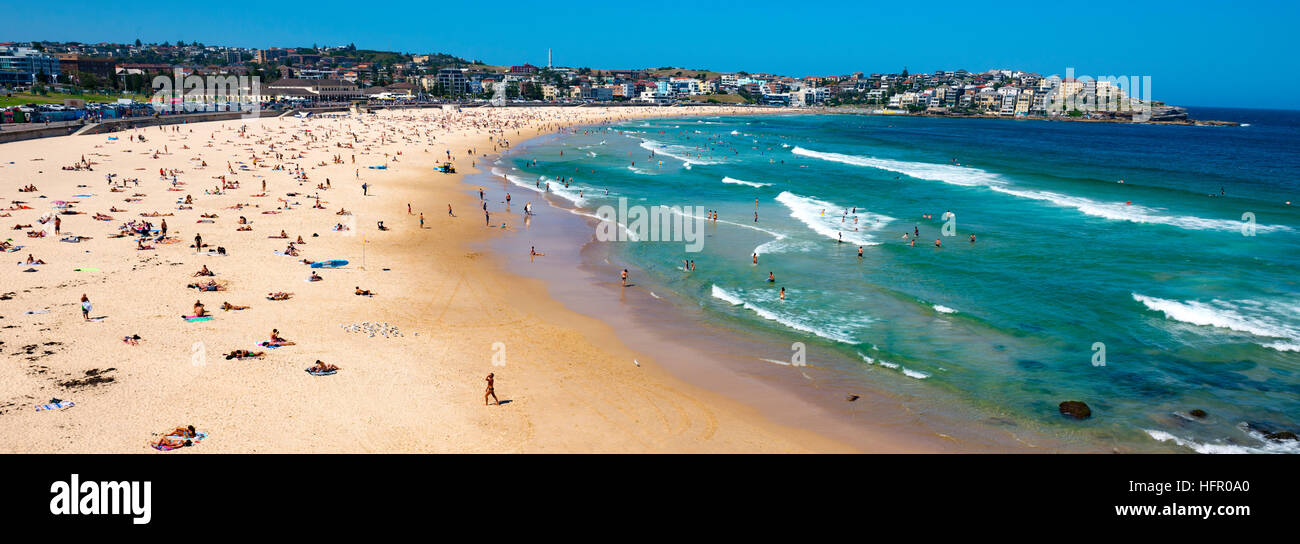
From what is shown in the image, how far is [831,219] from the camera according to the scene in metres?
41.7

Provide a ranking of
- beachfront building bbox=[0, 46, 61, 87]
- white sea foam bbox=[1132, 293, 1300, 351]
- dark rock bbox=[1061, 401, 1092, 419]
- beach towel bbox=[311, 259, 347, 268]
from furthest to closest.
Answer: beachfront building bbox=[0, 46, 61, 87], beach towel bbox=[311, 259, 347, 268], white sea foam bbox=[1132, 293, 1300, 351], dark rock bbox=[1061, 401, 1092, 419]

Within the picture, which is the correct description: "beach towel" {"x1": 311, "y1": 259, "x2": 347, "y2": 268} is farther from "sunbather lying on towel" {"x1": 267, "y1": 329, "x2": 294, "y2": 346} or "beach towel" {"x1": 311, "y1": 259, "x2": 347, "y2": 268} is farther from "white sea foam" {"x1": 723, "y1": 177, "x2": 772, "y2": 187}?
"white sea foam" {"x1": 723, "y1": 177, "x2": 772, "y2": 187}

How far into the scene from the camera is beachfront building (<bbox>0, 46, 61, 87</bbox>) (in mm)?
126812

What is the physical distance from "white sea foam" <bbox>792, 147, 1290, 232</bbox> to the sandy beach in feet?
124

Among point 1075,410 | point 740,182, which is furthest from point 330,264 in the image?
point 740,182

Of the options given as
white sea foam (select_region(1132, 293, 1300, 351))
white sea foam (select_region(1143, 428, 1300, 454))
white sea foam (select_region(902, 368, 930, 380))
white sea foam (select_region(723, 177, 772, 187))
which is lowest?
white sea foam (select_region(1143, 428, 1300, 454))

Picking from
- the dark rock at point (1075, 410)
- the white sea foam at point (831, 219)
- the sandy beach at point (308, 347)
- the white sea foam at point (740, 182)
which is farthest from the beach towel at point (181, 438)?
the white sea foam at point (740, 182)

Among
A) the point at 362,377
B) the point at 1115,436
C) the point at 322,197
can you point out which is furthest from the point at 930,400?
the point at 322,197

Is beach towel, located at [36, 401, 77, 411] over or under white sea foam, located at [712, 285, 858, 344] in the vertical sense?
under

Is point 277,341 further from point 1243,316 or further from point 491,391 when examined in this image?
point 1243,316

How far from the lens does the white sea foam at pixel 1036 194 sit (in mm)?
42094

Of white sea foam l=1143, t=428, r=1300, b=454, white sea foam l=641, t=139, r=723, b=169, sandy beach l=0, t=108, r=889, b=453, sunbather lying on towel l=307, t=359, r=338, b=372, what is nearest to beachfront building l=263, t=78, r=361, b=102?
white sea foam l=641, t=139, r=723, b=169
